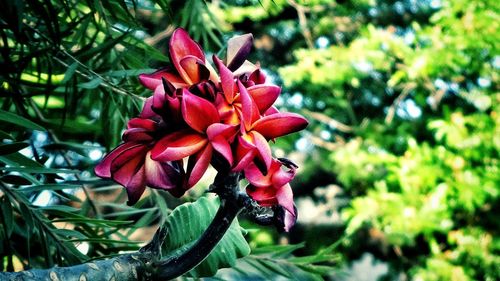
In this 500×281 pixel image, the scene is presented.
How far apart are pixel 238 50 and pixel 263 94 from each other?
7cm

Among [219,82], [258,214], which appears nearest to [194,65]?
[219,82]

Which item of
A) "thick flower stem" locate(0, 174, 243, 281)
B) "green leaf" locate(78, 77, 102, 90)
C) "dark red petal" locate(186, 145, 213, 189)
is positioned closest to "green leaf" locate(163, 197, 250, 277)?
"thick flower stem" locate(0, 174, 243, 281)

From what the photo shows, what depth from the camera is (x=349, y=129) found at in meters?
4.59

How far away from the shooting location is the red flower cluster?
0.54 metres

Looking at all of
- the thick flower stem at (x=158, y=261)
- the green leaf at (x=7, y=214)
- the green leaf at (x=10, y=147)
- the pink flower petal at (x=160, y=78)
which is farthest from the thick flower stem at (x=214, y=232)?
the green leaf at (x=7, y=214)

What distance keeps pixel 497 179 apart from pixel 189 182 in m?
3.19

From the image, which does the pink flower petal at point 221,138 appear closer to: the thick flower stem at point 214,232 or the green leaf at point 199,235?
the thick flower stem at point 214,232

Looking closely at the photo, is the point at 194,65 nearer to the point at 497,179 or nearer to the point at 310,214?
the point at 497,179

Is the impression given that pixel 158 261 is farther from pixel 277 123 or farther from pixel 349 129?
pixel 349 129

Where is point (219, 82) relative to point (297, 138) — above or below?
above

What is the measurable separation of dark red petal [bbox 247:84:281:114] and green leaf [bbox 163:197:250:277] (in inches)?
6.4

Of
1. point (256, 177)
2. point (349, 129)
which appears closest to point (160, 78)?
point (256, 177)

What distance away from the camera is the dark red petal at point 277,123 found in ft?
1.83

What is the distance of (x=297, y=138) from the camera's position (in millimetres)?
4961
